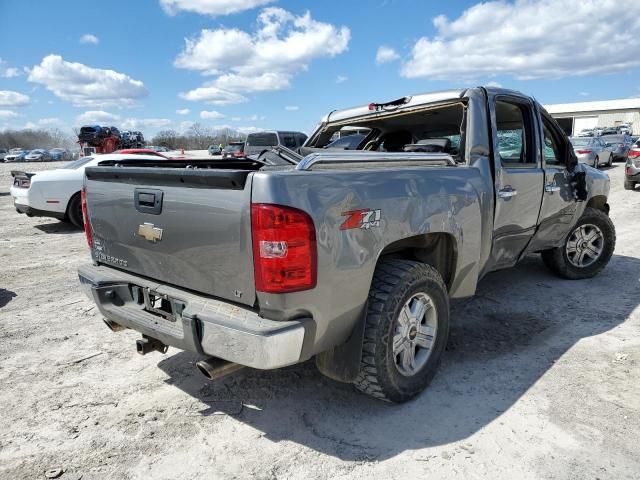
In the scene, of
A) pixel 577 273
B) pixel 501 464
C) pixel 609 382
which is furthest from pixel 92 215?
pixel 577 273

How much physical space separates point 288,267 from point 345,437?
43.7 inches

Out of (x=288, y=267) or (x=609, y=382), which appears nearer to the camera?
(x=288, y=267)

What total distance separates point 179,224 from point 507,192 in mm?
2501

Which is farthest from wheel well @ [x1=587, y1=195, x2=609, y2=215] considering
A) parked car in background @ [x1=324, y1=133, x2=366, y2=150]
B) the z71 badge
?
the z71 badge

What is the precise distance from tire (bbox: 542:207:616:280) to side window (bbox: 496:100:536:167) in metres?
1.47

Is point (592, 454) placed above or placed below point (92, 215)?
below

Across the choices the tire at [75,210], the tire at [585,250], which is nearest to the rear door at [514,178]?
the tire at [585,250]

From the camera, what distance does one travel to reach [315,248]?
2311 millimetres

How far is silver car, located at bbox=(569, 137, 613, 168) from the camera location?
58.6ft

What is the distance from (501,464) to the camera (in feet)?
8.04

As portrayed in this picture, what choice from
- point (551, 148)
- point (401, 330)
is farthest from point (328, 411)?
point (551, 148)

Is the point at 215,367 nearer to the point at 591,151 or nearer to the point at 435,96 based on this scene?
the point at 435,96

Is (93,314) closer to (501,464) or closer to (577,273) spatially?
(501,464)

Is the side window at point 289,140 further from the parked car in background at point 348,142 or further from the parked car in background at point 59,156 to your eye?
the parked car in background at point 59,156
